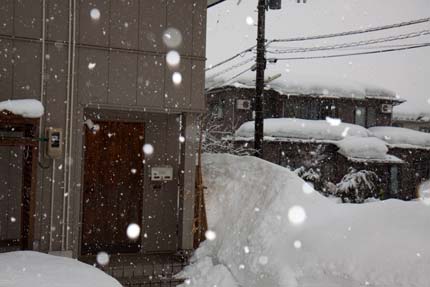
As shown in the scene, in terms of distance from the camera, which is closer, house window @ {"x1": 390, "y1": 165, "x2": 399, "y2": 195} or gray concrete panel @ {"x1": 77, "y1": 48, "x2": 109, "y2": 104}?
gray concrete panel @ {"x1": 77, "y1": 48, "x2": 109, "y2": 104}

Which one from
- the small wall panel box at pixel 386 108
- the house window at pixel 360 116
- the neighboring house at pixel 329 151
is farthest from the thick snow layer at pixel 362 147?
the small wall panel box at pixel 386 108

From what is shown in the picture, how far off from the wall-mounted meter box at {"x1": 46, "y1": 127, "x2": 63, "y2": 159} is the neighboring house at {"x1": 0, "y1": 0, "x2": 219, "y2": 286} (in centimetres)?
2

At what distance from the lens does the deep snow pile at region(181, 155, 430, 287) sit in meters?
6.86

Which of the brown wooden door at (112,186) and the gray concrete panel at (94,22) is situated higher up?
the gray concrete panel at (94,22)

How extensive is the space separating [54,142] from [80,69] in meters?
1.46

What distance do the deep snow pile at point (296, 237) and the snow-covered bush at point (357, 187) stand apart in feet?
39.9

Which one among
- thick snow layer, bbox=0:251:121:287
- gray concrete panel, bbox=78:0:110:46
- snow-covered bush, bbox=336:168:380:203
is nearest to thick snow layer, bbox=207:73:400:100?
snow-covered bush, bbox=336:168:380:203

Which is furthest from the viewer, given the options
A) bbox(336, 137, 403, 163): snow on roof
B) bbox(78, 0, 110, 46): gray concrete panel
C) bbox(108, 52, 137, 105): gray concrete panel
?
bbox(336, 137, 403, 163): snow on roof

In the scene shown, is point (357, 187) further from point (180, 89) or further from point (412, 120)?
point (412, 120)

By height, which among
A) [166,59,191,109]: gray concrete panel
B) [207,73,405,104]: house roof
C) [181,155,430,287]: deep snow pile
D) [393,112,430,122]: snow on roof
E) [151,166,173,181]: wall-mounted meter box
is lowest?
[181,155,430,287]: deep snow pile

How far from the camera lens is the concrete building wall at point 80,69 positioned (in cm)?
799

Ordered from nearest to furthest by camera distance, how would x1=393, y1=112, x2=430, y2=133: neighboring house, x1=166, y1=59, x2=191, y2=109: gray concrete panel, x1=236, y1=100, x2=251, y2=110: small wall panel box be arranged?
x1=166, y1=59, x2=191, y2=109: gray concrete panel < x1=236, y1=100, x2=251, y2=110: small wall panel box < x1=393, y1=112, x2=430, y2=133: neighboring house

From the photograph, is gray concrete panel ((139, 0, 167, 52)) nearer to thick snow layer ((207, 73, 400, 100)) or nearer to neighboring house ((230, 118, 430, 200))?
neighboring house ((230, 118, 430, 200))

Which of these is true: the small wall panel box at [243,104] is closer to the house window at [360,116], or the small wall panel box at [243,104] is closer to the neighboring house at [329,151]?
the neighboring house at [329,151]
